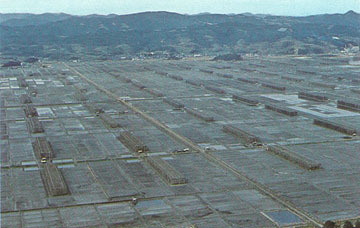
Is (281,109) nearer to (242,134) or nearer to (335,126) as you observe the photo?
(335,126)

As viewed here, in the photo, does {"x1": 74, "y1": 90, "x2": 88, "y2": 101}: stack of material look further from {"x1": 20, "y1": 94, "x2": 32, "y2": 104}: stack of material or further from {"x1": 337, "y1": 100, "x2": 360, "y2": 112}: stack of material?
{"x1": 337, "y1": 100, "x2": 360, "y2": 112}: stack of material

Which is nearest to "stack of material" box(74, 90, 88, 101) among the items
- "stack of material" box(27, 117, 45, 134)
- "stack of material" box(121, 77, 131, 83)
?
"stack of material" box(27, 117, 45, 134)

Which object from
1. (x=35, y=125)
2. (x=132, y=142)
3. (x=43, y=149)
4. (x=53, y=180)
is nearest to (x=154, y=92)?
(x=35, y=125)

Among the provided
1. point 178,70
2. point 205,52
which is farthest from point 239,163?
point 205,52

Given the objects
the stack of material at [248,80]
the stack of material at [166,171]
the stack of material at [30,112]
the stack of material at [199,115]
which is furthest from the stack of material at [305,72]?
the stack of material at [166,171]

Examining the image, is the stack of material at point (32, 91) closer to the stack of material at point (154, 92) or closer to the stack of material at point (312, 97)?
the stack of material at point (154, 92)

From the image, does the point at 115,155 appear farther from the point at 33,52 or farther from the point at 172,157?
the point at 33,52

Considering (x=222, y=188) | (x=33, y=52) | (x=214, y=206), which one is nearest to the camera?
(x=214, y=206)
